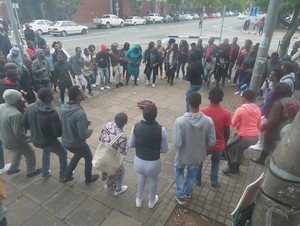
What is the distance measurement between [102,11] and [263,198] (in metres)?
40.1

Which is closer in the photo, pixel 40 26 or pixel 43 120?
pixel 43 120

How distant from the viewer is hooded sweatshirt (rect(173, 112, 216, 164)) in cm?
326

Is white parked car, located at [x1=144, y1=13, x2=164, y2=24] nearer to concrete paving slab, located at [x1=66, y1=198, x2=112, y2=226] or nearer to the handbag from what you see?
the handbag

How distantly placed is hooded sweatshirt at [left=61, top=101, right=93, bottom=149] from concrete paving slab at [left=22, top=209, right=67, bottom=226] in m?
1.12

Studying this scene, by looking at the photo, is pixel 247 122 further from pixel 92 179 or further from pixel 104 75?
pixel 104 75

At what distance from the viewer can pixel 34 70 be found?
6844mm

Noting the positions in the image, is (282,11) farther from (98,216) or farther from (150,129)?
(98,216)

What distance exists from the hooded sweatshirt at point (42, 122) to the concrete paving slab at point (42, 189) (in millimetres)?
862

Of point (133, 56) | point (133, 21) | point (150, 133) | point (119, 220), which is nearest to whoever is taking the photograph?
point (150, 133)

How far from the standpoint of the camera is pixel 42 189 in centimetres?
411

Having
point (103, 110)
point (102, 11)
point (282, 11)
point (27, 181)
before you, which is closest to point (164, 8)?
point (102, 11)

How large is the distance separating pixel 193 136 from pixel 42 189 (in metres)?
2.85

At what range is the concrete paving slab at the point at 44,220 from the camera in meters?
3.45

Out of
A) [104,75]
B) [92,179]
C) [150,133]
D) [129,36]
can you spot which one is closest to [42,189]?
[92,179]
